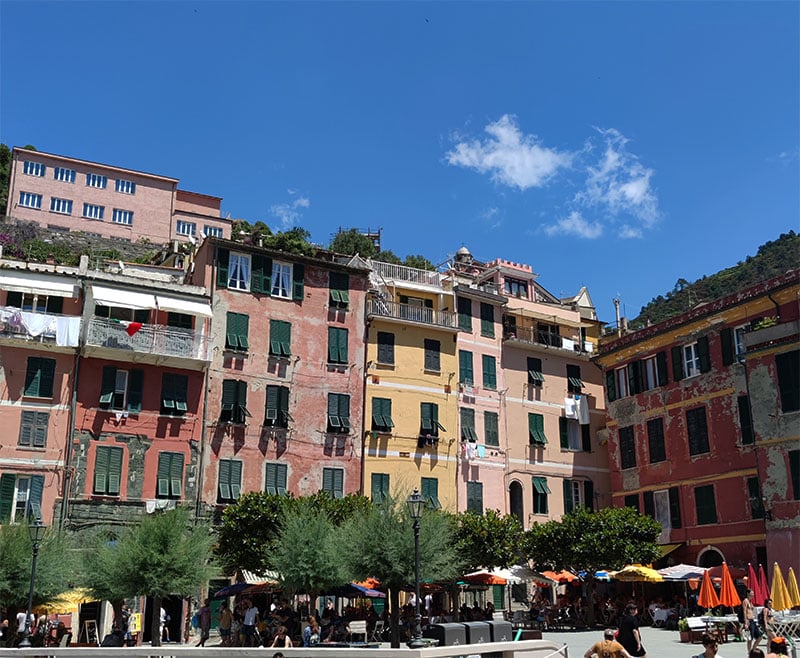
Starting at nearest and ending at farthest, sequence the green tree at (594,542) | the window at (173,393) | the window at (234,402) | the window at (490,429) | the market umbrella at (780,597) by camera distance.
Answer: the market umbrella at (780,597), the green tree at (594,542), the window at (173,393), the window at (234,402), the window at (490,429)

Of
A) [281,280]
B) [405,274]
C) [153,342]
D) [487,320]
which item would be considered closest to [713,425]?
[487,320]

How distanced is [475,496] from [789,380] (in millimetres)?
15427

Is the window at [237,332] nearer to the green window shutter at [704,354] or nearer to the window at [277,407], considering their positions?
the window at [277,407]

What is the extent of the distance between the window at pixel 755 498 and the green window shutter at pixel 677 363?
6.42m

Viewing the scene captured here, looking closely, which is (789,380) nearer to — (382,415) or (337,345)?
(382,415)

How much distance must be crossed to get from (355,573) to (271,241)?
35.4 meters

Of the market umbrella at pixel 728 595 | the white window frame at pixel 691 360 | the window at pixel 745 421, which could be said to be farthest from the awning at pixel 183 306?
the window at pixel 745 421

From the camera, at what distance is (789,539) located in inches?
1346

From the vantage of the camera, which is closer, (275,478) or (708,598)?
(708,598)

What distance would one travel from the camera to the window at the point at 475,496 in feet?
140

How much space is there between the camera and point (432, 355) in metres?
44.1

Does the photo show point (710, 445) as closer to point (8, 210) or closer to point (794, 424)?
point (794, 424)

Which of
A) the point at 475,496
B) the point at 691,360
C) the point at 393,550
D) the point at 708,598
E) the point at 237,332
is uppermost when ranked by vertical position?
the point at 237,332

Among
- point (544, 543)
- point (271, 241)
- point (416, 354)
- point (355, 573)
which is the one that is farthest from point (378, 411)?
point (271, 241)
